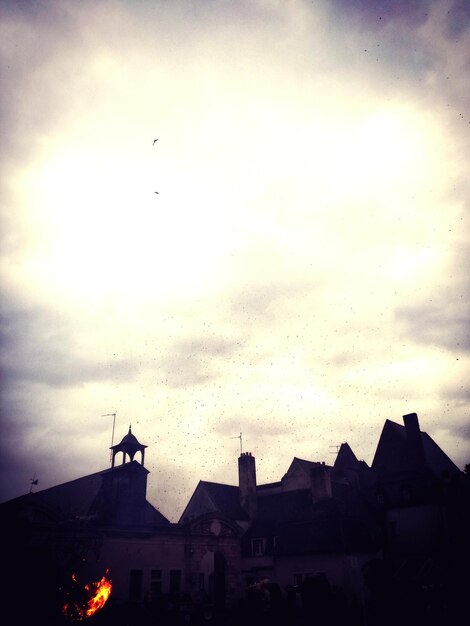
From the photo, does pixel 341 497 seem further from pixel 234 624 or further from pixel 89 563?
pixel 89 563

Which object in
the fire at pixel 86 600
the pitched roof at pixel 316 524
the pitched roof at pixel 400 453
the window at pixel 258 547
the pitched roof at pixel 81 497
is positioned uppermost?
the pitched roof at pixel 400 453

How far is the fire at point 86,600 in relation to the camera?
25150mm

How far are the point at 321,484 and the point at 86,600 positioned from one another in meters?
22.6

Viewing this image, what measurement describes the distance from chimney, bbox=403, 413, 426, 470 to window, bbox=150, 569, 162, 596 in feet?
80.2

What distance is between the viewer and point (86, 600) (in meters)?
26.2

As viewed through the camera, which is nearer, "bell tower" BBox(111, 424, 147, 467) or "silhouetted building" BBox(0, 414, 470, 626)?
"silhouetted building" BBox(0, 414, 470, 626)

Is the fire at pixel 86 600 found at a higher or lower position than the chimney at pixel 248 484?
lower

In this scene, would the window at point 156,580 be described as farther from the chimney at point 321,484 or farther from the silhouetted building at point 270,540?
the chimney at point 321,484

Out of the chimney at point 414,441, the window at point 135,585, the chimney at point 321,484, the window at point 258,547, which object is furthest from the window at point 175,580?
the chimney at point 414,441

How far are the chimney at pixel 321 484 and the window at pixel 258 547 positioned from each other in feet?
20.7

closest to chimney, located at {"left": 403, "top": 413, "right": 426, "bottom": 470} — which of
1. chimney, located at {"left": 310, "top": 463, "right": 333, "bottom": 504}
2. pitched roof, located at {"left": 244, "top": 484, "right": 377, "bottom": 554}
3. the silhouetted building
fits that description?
the silhouetted building

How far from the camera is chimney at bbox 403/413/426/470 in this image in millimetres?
41188

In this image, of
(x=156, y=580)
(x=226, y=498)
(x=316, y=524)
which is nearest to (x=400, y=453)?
(x=316, y=524)

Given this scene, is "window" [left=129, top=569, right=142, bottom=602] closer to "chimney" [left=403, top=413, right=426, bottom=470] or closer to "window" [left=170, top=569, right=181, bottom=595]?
"window" [left=170, top=569, right=181, bottom=595]
